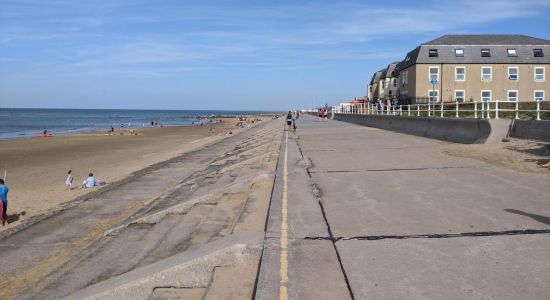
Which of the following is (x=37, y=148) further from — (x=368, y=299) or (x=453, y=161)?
(x=368, y=299)

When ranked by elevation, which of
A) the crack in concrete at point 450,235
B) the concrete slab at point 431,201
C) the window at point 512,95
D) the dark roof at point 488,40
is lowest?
the crack in concrete at point 450,235

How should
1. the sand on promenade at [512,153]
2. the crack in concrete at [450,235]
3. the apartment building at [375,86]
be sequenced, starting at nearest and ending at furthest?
1. the crack in concrete at [450,235]
2. the sand on promenade at [512,153]
3. the apartment building at [375,86]

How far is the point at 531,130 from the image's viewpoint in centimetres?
1459

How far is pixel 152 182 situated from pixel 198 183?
2.78m

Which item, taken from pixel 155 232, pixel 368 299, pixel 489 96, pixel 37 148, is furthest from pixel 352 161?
pixel 489 96

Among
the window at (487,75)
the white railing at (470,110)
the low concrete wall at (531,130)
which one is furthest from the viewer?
the window at (487,75)

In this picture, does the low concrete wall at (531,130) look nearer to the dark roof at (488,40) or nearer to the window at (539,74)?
the dark roof at (488,40)

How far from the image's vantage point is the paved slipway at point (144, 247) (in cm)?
528

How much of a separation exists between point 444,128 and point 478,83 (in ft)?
117

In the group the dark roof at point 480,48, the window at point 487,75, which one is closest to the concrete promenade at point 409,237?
the dark roof at point 480,48

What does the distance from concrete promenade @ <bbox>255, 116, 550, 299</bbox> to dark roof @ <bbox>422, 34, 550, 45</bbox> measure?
45986mm

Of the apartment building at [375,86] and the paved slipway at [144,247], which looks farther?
the apartment building at [375,86]

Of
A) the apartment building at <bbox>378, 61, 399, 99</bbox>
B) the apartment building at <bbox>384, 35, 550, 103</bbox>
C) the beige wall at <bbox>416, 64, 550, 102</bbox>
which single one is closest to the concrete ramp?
the apartment building at <bbox>384, 35, 550, 103</bbox>

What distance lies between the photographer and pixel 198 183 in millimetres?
14094
